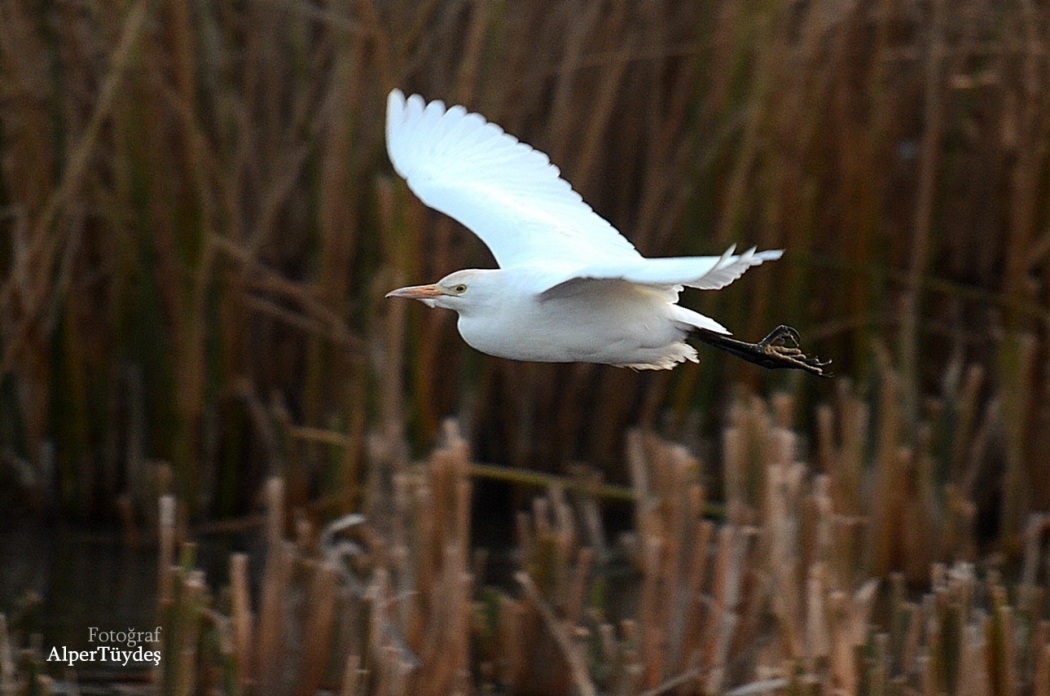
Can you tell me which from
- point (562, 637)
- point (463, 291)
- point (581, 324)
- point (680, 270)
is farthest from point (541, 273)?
point (562, 637)

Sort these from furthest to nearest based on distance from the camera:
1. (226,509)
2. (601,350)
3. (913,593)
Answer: (226,509) < (913,593) < (601,350)

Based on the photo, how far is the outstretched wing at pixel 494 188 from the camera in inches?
144

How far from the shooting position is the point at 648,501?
4.46 m

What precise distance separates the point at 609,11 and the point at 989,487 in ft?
6.79

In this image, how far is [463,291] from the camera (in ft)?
11.0

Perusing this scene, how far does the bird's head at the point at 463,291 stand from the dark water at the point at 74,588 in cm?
135

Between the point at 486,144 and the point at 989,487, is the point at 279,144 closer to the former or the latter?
the point at 486,144

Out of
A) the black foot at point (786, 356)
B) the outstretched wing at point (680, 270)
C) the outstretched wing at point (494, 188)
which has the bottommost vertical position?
the black foot at point (786, 356)

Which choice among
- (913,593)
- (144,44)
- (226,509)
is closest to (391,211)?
(144,44)

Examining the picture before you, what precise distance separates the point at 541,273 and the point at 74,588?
2393mm

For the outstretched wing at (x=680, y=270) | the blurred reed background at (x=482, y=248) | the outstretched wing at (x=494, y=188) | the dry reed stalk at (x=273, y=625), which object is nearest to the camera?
the outstretched wing at (x=680, y=270)

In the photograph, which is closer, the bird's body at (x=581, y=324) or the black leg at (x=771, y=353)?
the bird's body at (x=581, y=324)

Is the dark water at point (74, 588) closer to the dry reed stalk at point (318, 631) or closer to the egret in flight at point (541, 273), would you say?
the dry reed stalk at point (318, 631)

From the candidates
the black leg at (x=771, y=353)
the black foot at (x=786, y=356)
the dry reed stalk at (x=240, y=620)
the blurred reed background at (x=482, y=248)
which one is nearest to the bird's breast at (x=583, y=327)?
the black leg at (x=771, y=353)
